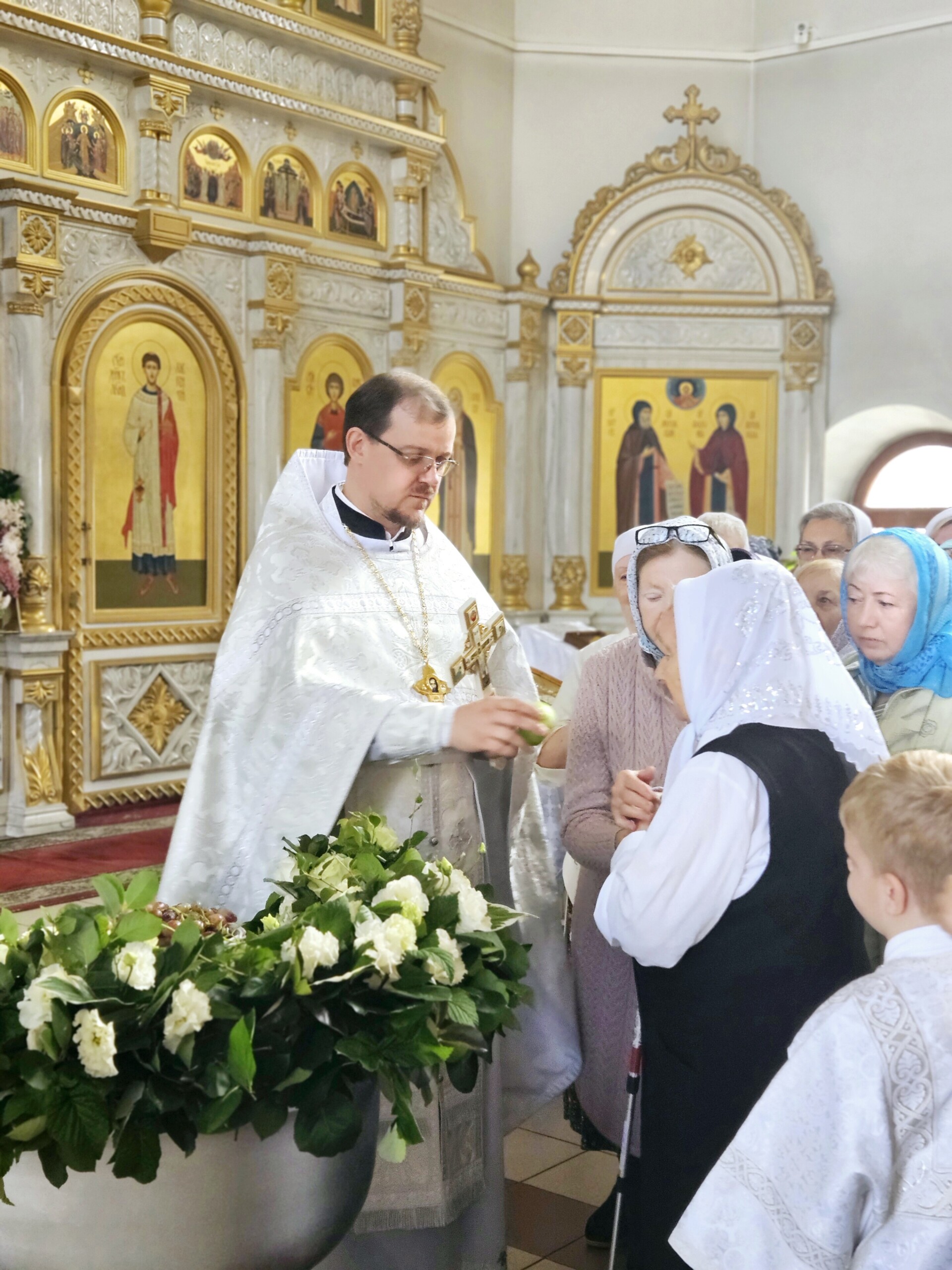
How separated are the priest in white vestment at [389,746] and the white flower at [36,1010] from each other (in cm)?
93

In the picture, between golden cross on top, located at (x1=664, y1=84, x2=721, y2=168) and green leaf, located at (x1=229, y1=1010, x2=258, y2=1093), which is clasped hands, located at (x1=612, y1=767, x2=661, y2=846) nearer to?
green leaf, located at (x1=229, y1=1010, x2=258, y2=1093)

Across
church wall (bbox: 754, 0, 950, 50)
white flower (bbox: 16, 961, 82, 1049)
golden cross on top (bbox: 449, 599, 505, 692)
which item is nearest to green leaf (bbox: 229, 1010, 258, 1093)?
white flower (bbox: 16, 961, 82, 1049)

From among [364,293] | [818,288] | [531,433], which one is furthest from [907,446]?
[364,293]

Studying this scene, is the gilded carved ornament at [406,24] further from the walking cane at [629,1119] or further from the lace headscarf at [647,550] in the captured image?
the walking cane at [629,1119]

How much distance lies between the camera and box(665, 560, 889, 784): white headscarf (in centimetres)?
215

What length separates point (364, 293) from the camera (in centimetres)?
952

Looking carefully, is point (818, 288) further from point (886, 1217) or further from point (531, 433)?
point (886, 1217)

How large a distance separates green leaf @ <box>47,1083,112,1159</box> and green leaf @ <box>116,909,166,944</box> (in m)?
0.21

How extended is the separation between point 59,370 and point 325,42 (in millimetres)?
2965

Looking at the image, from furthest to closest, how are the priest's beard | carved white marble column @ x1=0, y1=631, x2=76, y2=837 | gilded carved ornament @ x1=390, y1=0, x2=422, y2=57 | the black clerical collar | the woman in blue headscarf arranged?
gilded carved ornament @ x1=390, y1=0, x2=422, y2=57 < carved white marble column @ x1=0, y1=631, x2=76, y2=837 < the black clerical collar < the priest's beard < the woman in blue headscarf

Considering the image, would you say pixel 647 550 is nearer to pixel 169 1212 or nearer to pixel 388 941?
pixel 388 941

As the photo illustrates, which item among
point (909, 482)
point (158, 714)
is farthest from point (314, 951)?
point (909, 482)

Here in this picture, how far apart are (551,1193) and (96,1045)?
223cm

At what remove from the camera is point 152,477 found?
27.4ft
